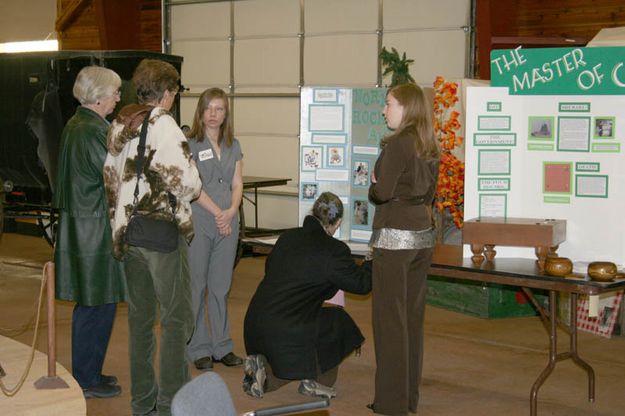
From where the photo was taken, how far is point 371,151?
4930mm

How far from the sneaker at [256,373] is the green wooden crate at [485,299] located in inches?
94.0

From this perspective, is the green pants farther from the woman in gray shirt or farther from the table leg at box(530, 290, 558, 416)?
the table leg at box(530, 290, 558, 416)

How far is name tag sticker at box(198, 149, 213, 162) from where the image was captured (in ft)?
15.5

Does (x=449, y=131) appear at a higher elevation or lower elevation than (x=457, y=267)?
higher

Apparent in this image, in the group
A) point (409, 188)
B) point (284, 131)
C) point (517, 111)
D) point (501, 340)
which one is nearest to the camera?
point (409, 188)

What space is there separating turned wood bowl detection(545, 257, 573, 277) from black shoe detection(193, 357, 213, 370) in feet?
6.12

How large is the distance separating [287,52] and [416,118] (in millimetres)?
6217

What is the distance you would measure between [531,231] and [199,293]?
1.71 metres

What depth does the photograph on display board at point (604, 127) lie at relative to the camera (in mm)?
4309

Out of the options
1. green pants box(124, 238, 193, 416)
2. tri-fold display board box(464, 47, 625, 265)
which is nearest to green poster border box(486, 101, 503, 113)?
tri-fold display board box(464, 47, 625, 265)

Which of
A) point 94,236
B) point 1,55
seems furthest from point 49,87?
Answer: point 94,236

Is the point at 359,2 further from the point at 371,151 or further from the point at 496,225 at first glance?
the point at 496,225

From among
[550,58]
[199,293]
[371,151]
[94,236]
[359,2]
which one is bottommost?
[199,293]

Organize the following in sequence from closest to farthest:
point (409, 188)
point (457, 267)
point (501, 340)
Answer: point (409, 188)
point (457, 267)
point (501, 340)
